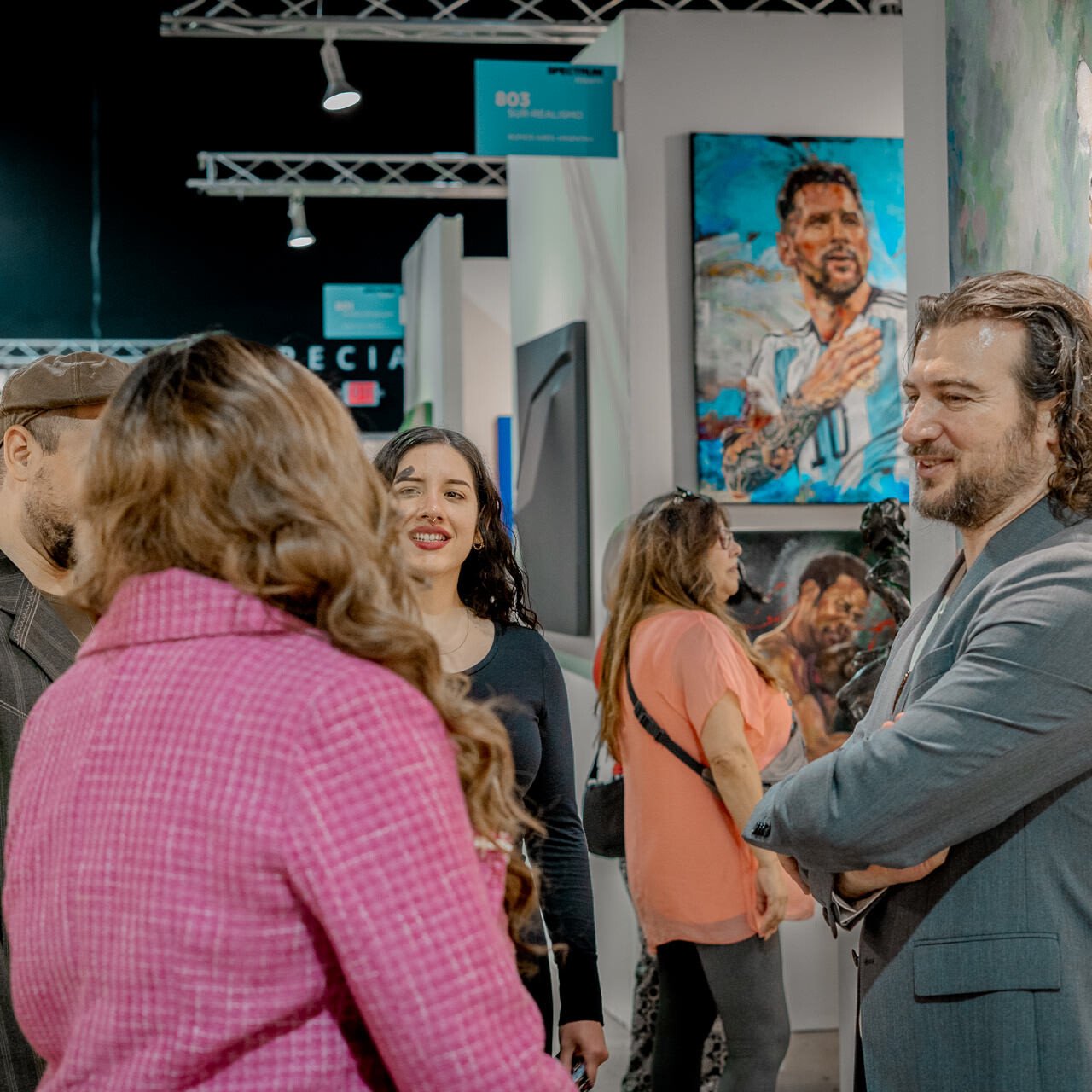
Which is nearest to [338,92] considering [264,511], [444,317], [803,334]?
[444,317]

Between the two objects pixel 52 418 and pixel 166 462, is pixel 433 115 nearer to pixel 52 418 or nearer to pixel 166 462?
pixel 52 418

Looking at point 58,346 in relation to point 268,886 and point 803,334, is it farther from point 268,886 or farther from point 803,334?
point 268,886

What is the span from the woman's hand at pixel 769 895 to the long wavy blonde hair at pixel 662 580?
503 mm

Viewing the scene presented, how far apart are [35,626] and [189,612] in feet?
3.13

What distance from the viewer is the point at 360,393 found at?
56.2ft

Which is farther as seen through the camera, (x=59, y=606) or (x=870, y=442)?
(x=870, y=442)

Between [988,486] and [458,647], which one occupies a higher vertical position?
[988,486]

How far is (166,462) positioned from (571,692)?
16.7 ft

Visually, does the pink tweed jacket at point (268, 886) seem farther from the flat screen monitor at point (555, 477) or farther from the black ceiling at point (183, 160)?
the black ceiling at point (183, 160)

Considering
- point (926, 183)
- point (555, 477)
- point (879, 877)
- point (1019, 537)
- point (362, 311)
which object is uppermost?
point (362, 311)

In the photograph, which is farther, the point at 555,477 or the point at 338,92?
the point at 338,92

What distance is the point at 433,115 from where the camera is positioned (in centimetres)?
1495

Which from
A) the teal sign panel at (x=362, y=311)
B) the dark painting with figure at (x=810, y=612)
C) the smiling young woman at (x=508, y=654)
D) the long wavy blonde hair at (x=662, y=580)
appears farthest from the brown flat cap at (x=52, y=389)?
the teal sign panel at (x=362, y=311)

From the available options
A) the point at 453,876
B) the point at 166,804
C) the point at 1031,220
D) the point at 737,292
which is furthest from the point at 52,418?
the point at 737,292
